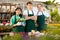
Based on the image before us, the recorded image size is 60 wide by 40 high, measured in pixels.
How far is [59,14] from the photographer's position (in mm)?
6914

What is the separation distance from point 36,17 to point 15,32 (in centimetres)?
41

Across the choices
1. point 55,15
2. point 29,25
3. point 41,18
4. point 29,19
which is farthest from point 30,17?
point 55,15

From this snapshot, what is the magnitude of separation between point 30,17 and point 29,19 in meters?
0.04

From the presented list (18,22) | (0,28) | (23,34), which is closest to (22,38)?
(23,34)

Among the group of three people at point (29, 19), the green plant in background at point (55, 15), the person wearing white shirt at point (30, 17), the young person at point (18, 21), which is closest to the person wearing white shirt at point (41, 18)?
the group of three people at point (29, 19)

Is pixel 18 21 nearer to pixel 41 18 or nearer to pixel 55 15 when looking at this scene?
pixel 41 18

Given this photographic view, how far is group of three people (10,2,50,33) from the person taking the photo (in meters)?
3.55

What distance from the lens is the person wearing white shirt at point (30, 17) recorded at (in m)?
3.60

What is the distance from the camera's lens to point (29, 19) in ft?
11.9

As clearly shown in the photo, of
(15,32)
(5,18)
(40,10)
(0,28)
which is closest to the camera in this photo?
(15,32)

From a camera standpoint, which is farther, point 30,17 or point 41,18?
point 41,18

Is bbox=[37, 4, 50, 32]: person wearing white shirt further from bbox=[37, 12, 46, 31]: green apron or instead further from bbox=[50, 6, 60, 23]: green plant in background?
bbox=[50, 6, 60, 23]: green plant in background

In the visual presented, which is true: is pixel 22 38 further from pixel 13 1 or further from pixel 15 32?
pixel 13 1

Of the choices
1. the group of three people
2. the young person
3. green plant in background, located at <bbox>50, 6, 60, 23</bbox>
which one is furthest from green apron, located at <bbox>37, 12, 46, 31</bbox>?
green plant in background, located at <bbox>50, 6, 60, 23</bbox>
